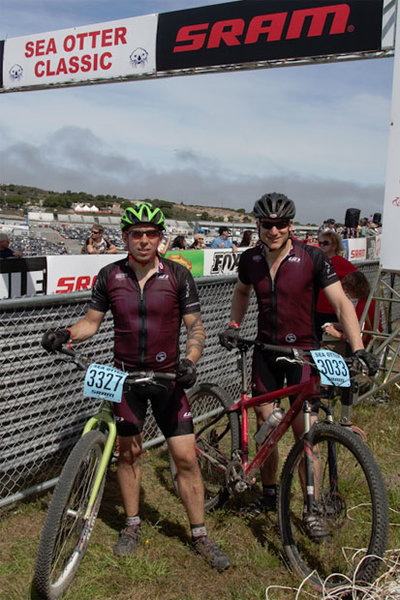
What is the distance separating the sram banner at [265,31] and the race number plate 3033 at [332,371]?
6.71m

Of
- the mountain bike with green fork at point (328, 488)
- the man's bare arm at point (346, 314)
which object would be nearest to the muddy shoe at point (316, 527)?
the mountain bike with green fork at point (328, 488)

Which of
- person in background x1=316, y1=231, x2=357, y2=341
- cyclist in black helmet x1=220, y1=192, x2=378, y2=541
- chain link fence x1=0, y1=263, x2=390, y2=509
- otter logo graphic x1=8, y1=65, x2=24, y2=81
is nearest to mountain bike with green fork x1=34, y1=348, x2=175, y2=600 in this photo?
chain link fence x1=0, y1=263, x2=390, y2=509

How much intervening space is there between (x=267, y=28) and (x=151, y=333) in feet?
24.0

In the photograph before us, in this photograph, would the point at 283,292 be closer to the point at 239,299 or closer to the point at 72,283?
the point at 239,299

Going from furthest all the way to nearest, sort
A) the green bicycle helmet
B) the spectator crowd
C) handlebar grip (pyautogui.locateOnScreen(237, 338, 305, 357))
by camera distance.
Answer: the spectator crowd
handlebar grip (pyautogui.locateOnScreen(237, 338, 305, 357))
the green bicycle helmet

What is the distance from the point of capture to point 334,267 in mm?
6297

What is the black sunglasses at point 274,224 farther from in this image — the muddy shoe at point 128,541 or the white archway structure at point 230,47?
the white archway structure at point 230,47

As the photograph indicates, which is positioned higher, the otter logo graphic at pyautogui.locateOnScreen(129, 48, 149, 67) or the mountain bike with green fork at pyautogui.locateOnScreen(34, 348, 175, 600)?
the otter logo graphic at pyautogui.locateOnScreen(129, 48, 149, 67)

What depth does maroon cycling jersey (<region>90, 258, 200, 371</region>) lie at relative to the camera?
3309 millimetres

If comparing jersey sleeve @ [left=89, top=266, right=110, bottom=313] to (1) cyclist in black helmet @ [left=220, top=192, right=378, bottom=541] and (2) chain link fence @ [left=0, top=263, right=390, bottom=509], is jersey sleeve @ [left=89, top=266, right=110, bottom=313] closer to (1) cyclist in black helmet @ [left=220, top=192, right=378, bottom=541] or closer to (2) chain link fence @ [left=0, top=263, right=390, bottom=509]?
(2) chain link fence @ [left=0, top=263, right=390, bottom=509]

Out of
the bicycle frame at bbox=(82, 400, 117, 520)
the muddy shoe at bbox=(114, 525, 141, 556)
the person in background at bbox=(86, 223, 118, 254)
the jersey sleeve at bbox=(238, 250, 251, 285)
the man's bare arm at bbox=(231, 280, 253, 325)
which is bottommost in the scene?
the muddy shoe at bbox=(114, 525, 141, 556)

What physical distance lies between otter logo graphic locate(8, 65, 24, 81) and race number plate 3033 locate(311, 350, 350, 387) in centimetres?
1040

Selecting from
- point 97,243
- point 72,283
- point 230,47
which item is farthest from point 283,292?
point 97,243

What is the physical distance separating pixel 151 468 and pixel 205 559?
1476mm
